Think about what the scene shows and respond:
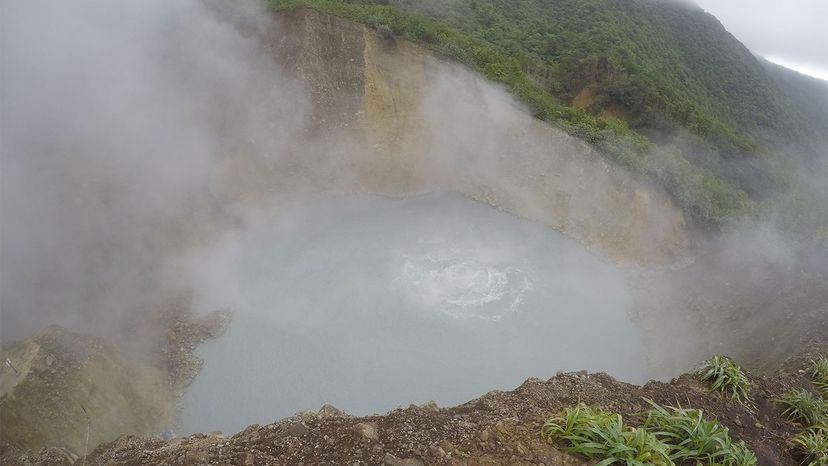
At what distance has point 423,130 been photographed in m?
21.7

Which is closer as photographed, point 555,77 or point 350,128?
point 350,128

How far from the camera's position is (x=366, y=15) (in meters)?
21.4

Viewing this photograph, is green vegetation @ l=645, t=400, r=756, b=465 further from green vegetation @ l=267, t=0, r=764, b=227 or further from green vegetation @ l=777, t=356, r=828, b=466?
green vegetation @ l=267, t=0, r=764, b=227

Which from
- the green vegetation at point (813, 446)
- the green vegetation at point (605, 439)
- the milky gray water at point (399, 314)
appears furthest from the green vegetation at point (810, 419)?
the milky gray water at point (399, 314)

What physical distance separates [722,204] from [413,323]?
43.0 feet

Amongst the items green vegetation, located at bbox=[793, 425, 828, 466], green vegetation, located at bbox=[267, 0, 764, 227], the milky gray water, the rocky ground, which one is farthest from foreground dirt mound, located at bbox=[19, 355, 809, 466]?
green vegetation, located at bbox=[267, 0, 764, 227]

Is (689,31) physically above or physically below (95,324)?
above

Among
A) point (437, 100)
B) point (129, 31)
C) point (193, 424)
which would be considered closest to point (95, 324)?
point (193, 424)

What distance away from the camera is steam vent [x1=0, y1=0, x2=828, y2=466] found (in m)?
7.74

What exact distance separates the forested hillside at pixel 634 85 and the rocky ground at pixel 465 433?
13.0 m

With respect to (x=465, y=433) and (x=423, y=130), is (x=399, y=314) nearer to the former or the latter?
(x=465, y=433)

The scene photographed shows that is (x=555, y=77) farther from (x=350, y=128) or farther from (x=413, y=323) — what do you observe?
(x=413, y=323)

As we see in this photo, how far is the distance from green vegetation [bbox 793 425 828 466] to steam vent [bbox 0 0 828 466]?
0.14ft

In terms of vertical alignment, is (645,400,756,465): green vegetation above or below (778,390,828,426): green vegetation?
above
